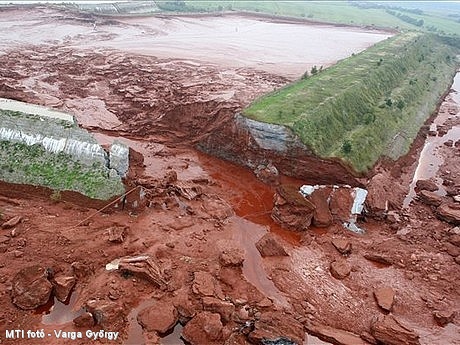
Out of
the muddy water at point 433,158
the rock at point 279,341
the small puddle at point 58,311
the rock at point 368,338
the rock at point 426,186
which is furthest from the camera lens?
the muddy water at point 433,158

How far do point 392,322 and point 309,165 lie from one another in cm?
1015

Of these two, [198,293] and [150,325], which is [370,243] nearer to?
Answer: [198,293]

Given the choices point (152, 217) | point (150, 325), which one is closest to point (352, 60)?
point (152, 217)

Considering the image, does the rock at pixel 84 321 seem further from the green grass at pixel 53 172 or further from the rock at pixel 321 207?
the rock at pixel 321 207

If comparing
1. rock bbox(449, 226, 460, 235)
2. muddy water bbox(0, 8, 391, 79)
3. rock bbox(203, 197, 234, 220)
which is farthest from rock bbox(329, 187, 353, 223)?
muddy water bbox(0, 8, 391, 79)

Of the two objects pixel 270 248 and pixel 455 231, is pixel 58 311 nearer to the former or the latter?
pixel 270 248

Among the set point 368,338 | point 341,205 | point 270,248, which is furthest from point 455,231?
point 270,248

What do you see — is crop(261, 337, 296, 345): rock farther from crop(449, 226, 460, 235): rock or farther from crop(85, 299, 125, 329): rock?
crop(449, 226, 460, 235): rock

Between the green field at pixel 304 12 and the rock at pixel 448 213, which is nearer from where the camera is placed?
the rock at pixel 448 213

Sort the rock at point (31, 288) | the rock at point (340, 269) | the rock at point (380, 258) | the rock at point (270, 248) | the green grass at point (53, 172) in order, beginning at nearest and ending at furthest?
1. the rock at point (31, 288)
2. the rock at point (340, 269)
3. the rock at point (270, 248)
4. the rock at point (380, 258)
5. the green grass at point (53, 172)

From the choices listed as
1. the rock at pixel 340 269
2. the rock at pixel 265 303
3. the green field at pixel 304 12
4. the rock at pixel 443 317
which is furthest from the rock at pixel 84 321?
the green field at pixel 304 12

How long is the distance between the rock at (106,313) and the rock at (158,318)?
644 mm

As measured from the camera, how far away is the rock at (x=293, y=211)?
19359mm

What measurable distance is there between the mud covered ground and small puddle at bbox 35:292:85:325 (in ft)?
0.13
